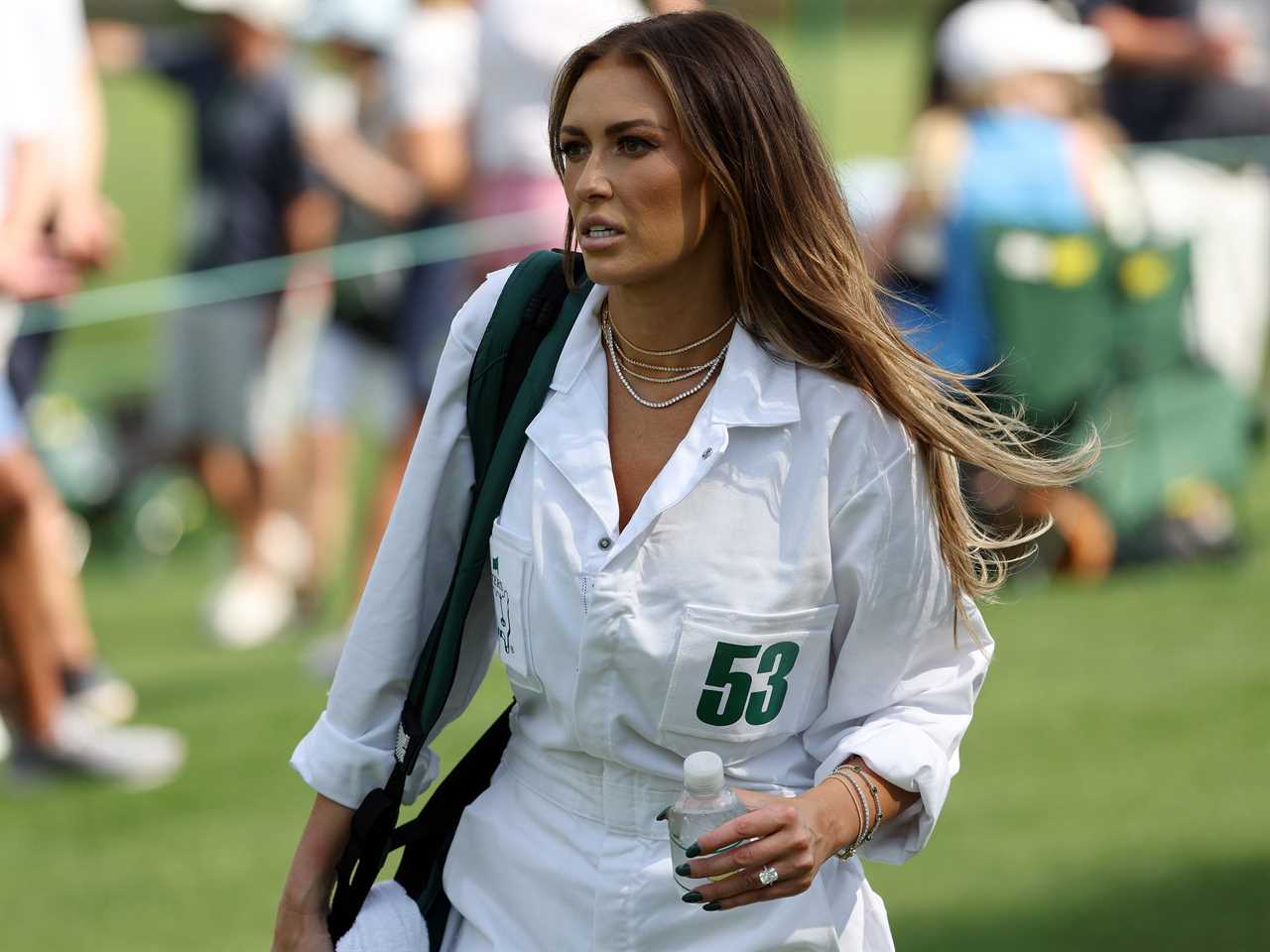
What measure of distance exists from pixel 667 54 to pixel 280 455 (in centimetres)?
717

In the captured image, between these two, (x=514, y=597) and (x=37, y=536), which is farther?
(x=37, y=536)

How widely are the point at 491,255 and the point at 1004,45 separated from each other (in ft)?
7.98

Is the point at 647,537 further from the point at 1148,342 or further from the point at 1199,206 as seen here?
the point at 1199,206

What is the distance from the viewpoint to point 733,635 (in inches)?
97.4

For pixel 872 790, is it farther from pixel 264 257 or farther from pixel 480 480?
pixel 264 257

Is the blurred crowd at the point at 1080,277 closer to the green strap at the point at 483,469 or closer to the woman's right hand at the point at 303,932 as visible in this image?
the green strap at the point at 483,469

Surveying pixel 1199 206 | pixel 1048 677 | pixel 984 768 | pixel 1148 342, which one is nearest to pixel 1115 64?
pixel 1199 206

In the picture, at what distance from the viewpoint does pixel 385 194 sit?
8750mm

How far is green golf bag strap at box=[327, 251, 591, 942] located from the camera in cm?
265

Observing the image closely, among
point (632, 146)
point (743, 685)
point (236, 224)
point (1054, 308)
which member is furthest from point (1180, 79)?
point (743, 685)

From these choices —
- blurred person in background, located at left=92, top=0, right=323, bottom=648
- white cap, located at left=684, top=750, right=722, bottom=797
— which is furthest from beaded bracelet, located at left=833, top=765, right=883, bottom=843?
blurred person in background, located at left=92, top=0, right=323, bottom=648

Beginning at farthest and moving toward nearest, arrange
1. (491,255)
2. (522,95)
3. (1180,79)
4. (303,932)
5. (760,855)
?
(1180,79)
(491,255)
(522,95)
(303,932)
(760,855)

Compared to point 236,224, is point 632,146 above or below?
above

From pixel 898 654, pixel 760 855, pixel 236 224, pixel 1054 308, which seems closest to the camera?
pixel 760 855
